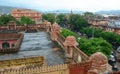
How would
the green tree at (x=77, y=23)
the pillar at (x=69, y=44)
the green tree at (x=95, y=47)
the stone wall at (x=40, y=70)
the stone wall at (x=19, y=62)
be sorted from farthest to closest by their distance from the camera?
the green tree at (x=77, y=23) → the green tree at (x=95, y=47) → the pillar at (x=69, y=44) → the stone wall at (x=19, y=62) → the stone wall at (x=40, y=70)

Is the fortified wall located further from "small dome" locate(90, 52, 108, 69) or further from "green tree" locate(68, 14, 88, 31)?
"green tree" locate(68, 14, 88, 31)

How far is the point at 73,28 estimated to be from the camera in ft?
323

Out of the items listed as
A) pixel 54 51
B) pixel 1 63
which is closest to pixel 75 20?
pixel 54 51

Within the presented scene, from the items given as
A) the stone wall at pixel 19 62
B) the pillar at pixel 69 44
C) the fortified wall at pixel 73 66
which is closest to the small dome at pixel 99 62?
the fortified wall at pixel 73 66

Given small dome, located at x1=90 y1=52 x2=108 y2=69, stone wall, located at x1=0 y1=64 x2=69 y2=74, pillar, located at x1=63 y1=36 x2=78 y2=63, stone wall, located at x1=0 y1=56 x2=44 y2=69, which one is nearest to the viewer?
small dome, located at x1=90 y1=52 x2=108 y2=69

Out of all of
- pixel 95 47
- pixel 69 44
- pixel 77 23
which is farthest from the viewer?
pixel 77 23

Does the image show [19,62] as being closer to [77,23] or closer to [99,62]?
[99,62]

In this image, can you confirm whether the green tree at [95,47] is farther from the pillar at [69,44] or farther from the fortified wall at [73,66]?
the fortified wall at [73,66]

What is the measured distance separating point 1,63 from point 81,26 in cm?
7451

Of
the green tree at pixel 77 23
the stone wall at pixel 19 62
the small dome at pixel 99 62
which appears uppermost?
the small dome at pixel 99 62

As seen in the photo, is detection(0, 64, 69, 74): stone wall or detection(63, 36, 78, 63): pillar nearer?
detection(0, 64, 69, 74): stone wall

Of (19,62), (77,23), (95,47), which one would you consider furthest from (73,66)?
(77,23)

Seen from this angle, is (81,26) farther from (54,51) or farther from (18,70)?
(18,70)

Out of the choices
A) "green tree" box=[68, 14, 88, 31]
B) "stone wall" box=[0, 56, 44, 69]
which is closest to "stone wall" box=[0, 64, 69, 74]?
"stone wall" box=[0, 56, 44, 69]
